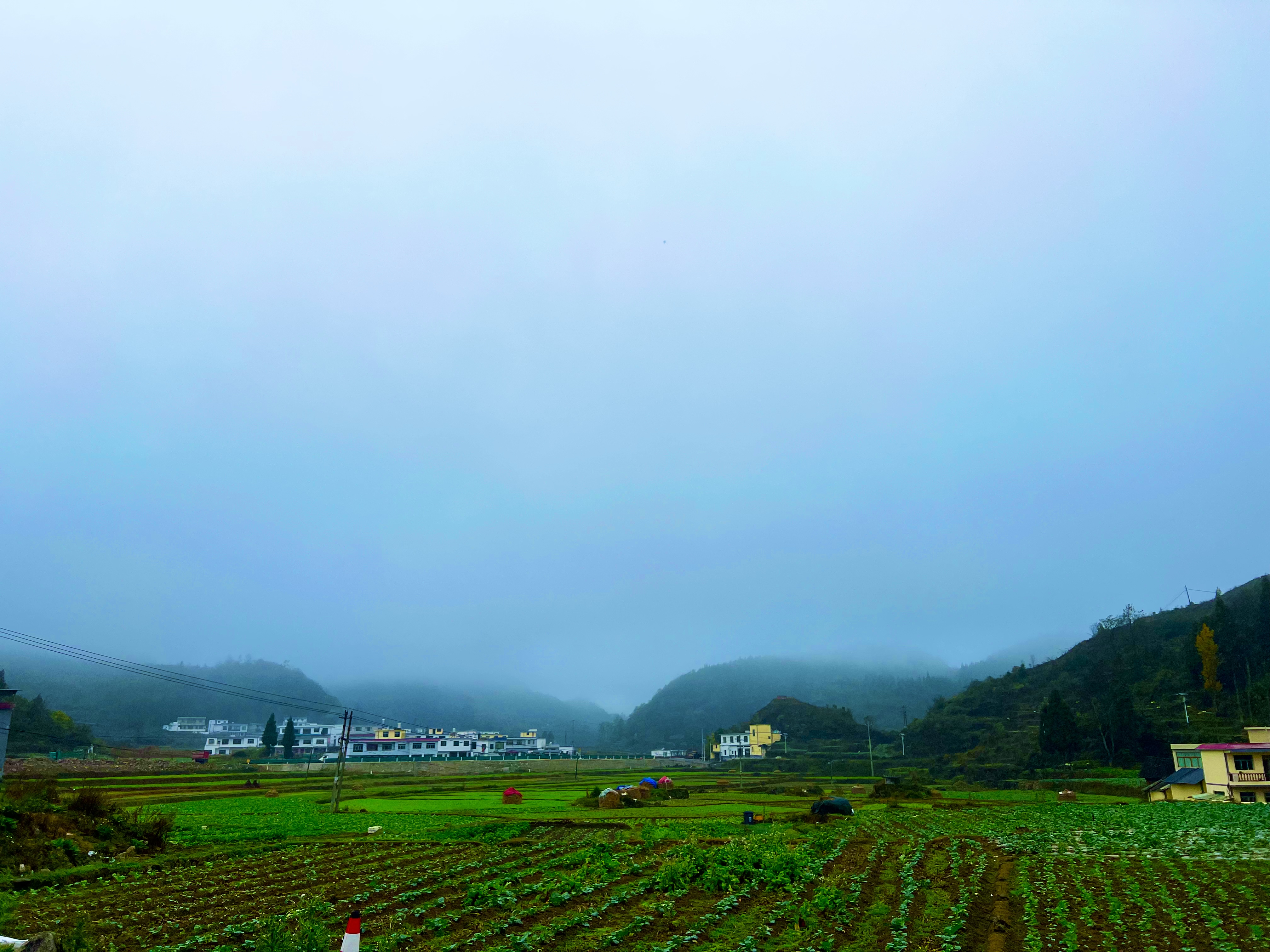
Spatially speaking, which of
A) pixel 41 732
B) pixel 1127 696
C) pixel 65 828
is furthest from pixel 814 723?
pixel 65 828

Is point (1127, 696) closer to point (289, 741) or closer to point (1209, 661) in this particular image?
point (1209, 661)

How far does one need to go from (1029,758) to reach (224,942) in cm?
10272

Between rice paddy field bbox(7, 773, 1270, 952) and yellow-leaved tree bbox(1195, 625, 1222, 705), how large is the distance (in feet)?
252

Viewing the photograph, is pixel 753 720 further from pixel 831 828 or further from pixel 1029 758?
pixel 831 828

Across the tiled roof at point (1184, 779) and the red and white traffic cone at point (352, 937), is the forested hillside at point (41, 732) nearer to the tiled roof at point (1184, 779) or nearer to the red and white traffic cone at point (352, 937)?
the red and white traffic cone at point (352, 937)

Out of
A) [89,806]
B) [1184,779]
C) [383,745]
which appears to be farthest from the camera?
[383,745]

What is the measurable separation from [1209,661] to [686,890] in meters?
112

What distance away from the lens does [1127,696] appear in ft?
306

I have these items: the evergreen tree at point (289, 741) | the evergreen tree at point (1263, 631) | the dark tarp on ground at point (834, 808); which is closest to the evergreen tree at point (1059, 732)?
the evergreen tree at point (1263, 631)

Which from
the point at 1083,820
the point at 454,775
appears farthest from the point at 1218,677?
the point at 454,775

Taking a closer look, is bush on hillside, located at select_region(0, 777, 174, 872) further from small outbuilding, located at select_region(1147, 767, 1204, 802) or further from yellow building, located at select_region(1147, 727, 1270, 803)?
small outbuilding, located at select_region(1147, 767, 1204, 802)

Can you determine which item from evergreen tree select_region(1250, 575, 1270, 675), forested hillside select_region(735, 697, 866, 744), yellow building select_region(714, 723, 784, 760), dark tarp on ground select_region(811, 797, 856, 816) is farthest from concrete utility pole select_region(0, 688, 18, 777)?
forested hillside select_region(735, 697, 866, 744)

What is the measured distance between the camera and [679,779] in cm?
10069

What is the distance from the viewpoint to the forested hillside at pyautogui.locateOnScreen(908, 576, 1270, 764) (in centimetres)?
9000
